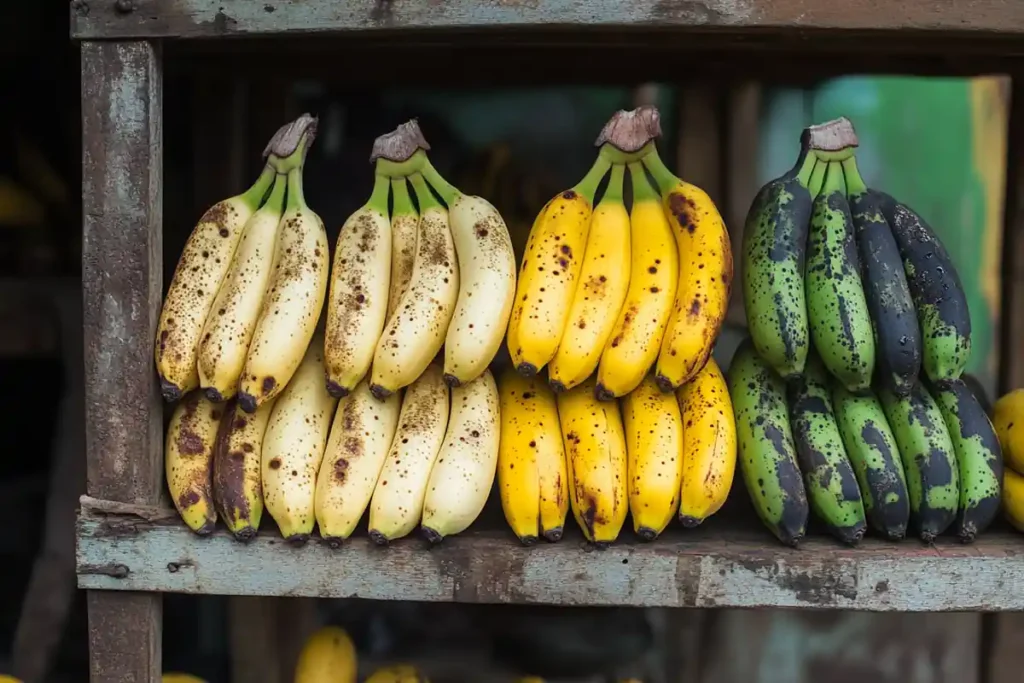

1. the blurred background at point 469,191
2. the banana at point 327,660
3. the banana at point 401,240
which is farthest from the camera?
the blurred background at point 469,191

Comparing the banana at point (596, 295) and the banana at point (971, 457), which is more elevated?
the banana at point (596, 295)

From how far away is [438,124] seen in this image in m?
2.42

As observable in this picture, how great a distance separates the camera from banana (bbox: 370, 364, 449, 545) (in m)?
1.21

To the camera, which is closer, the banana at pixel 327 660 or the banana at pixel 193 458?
the banana at pixel 193 458

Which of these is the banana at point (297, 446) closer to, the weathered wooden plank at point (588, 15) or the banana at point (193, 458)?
the banana at point (193, 458)

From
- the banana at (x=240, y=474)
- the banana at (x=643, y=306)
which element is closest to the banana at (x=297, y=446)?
the banana at (x=240, y=474)

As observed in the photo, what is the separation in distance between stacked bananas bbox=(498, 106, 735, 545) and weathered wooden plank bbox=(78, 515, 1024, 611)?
50 millimetres

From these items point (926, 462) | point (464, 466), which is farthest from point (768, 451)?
point (464, 466)

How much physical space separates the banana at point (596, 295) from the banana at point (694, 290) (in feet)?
0.27

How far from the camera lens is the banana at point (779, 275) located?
1.25m

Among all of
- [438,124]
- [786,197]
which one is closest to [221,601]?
[438,124]

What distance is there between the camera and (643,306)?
4.12ft

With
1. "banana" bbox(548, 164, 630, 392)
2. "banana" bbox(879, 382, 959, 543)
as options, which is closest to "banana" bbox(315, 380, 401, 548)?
"banana" bbox(548, 164, 630, 392)

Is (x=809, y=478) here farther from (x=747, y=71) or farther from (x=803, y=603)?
(x=747, y=71)
